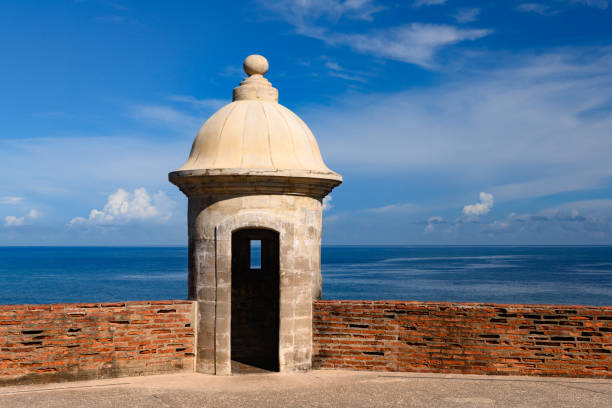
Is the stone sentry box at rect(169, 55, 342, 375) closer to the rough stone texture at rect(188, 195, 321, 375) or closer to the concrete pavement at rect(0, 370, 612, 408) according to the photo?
the rough stone texture at rect(188, 195, 321, 375)

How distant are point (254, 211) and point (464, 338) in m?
3.23

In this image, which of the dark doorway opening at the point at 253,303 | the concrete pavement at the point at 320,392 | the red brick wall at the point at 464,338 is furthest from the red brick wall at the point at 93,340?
the dark doorway opening at the point at 253,303

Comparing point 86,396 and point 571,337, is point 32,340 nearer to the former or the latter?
point 86,396

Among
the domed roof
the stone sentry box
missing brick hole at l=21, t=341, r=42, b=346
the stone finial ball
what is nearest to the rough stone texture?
the stone sentry box

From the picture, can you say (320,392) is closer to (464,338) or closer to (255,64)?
(464,338)

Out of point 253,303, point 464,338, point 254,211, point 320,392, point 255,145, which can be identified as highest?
point 255,145

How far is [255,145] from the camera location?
8773 millimetres

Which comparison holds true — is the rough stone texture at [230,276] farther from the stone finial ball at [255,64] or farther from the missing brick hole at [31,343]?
the stone finial ball at [255,64]

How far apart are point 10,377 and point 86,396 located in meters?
1.14

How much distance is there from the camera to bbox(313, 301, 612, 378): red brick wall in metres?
8.08

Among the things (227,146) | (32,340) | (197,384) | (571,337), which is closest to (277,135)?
(227,146)

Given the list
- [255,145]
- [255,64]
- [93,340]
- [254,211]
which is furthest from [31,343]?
[255,64]

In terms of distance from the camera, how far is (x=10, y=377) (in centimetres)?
774

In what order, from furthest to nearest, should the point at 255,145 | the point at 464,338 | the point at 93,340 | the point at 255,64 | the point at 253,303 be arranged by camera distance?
the point at 253,303 → the point at 255,64 → the point at 255,145 → the point at 464,338 → the point at 93,340
